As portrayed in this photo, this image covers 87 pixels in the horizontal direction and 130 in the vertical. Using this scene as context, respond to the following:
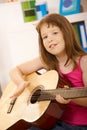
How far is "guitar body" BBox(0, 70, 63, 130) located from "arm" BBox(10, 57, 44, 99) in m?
0.03

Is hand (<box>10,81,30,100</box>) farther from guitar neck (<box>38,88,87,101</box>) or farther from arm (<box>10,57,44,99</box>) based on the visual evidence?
guitar neck (<box>38,88,87,101</box>)

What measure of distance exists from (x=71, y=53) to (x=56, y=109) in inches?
11.6

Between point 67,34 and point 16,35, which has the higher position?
point 67,34

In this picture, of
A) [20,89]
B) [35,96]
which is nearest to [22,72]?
[20,89]

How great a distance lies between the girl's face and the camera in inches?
47.3

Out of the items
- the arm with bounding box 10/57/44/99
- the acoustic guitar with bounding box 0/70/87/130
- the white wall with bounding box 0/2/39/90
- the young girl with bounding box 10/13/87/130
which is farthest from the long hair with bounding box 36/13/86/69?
the white wall with bounding box 0/2/39/90

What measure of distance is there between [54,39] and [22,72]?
382 mm

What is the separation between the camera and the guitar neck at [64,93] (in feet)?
3.23

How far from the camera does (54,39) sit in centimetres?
120

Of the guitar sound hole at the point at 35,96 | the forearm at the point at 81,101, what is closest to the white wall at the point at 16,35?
the guitar sound hole at the point at 35,96

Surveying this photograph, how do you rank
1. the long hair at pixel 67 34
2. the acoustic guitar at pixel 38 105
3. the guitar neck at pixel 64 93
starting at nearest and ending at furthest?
1. the guitar neck at pixel 64 93
2. the acoustic guitar at pixel 38 105
3. the long hair at pixel 67 34

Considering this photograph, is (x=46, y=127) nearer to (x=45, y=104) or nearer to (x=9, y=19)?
(x=45, y=104)

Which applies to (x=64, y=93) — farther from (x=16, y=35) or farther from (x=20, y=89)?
(x=16, y=35)

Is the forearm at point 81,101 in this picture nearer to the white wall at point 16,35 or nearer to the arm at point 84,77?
the arm at point 84,77
